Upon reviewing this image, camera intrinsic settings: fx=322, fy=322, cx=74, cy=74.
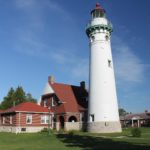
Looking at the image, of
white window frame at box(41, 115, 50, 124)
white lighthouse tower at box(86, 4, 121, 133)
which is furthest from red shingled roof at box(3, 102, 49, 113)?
white lighthouse tower at box(86, 4, 121, 133)

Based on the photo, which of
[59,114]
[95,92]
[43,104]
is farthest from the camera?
[43,104]

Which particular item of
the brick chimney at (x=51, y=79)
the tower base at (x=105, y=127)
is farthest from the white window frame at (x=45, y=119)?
the tower base at (x=105, y=127)

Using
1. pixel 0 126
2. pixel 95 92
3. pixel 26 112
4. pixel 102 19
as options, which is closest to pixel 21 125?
pixel 26 112

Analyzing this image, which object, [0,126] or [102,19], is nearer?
[102,19]

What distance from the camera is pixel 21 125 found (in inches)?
1772

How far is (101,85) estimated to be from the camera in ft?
138

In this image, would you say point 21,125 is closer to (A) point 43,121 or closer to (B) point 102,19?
(A) point 43,121

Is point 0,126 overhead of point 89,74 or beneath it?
beneath

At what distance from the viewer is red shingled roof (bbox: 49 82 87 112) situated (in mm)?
49000

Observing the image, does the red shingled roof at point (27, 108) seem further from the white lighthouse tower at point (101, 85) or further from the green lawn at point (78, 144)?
the green lawn at point (78, 144)

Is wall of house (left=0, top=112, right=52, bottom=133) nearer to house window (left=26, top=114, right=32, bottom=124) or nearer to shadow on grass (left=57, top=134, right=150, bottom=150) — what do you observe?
house window (left=26, top=114, right=32, bottom=124)

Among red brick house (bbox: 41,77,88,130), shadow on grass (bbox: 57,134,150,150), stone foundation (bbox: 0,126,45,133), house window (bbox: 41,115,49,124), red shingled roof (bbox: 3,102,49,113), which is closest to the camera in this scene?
shadow on grass (bbox: 57,134,150,150)

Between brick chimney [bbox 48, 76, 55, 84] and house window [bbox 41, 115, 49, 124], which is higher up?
brick chimney [bbox 48, 76, 55, 84]

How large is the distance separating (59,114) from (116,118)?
9916 mm
